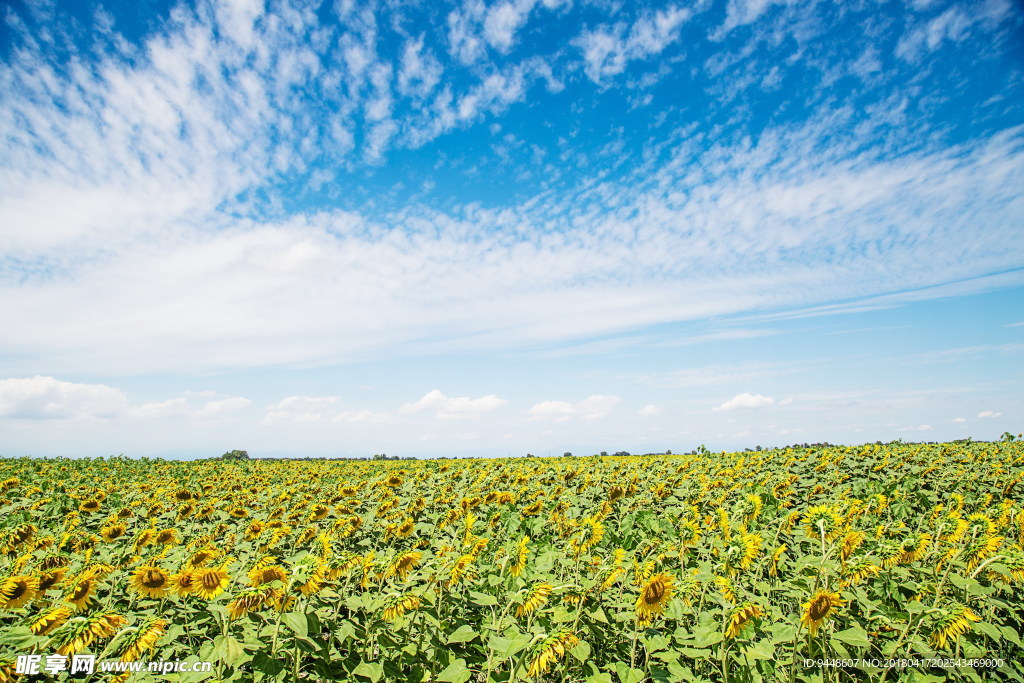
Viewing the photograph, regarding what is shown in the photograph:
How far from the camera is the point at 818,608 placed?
342 centimetres

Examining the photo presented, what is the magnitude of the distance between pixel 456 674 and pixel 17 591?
3.70 m

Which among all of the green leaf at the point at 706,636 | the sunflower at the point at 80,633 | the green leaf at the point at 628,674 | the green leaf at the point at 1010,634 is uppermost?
the sunflower at the point at 80,633

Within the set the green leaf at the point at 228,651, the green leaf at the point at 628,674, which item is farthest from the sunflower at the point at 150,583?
the green leaf at the point at 628,674

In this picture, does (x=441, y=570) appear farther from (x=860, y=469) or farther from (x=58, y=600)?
(x=860, y=469)

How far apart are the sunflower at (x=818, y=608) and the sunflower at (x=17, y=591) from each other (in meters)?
6.05

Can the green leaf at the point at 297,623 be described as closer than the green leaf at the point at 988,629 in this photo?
Yes

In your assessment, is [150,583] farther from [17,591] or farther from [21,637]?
[21,637]

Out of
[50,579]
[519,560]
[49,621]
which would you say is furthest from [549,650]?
[50,579]

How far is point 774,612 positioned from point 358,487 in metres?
9.39

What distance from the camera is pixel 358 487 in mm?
11445

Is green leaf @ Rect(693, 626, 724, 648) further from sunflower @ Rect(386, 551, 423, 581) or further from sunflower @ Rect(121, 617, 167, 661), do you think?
sunflower @ Rect(121, 617, 167, 661)

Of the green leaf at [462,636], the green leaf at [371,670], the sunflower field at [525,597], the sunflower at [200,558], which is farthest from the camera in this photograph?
the sunflower at [200,558]

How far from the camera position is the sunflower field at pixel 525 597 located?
327cm

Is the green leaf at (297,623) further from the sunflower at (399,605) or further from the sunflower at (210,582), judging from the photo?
the sunflower at (210,582)
